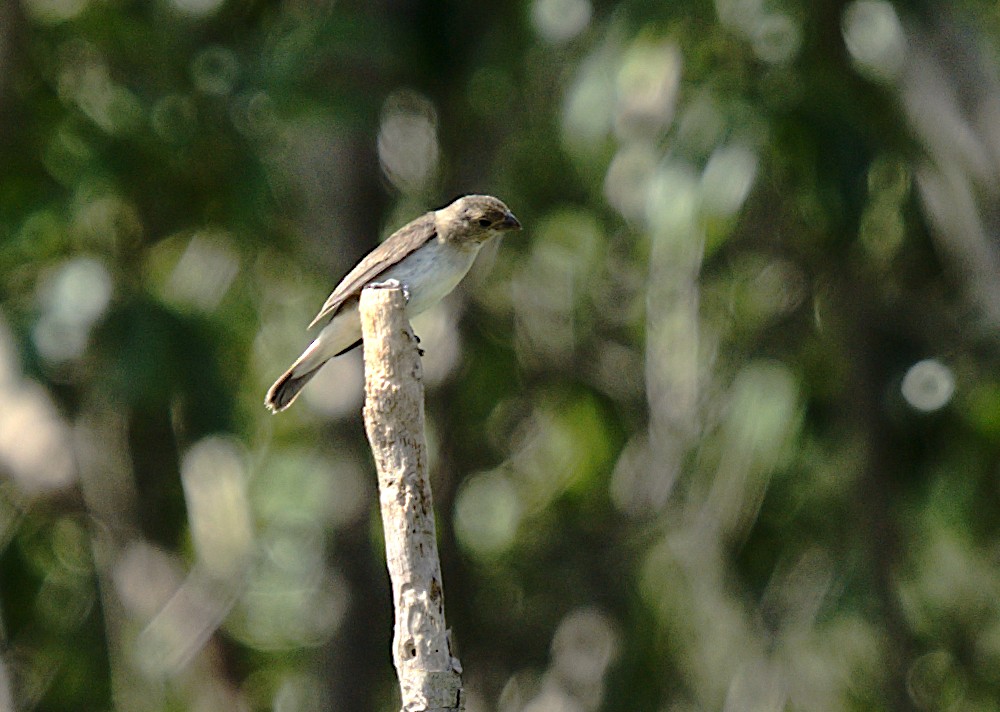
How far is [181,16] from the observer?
11.5 metres

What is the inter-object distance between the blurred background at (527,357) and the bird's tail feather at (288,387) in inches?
162

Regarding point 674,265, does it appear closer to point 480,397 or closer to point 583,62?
point 583,62

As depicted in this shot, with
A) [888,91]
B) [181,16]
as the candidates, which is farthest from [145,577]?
[888,91]

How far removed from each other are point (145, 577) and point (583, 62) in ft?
15.9

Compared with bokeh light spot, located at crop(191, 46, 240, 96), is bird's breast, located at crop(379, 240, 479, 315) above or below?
below

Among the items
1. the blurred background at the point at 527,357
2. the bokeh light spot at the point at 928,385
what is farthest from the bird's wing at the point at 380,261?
the bokeh light spot at the point at 928,385

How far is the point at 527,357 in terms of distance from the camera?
1216 cm

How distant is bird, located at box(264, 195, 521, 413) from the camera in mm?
6051

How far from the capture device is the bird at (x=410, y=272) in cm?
605

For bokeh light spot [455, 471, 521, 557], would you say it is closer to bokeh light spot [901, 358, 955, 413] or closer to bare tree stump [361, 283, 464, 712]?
bokeh light spot [901, 358, 955, 413]

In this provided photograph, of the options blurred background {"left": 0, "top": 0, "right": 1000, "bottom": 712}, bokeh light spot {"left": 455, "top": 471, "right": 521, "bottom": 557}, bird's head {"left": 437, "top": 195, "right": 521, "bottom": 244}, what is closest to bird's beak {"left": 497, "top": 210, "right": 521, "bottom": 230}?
bird's head {"left": 437, "top": 195, "right": 521, "bottom": 244}

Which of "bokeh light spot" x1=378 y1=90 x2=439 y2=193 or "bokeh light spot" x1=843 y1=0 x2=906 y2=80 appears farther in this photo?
"bokeh light spot" x1=378 y1=90 x2=439 y2=193

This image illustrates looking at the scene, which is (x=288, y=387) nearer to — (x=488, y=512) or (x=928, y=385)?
(x=928, y=385)

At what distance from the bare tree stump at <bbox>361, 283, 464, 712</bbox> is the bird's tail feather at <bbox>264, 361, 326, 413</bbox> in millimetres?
1478
